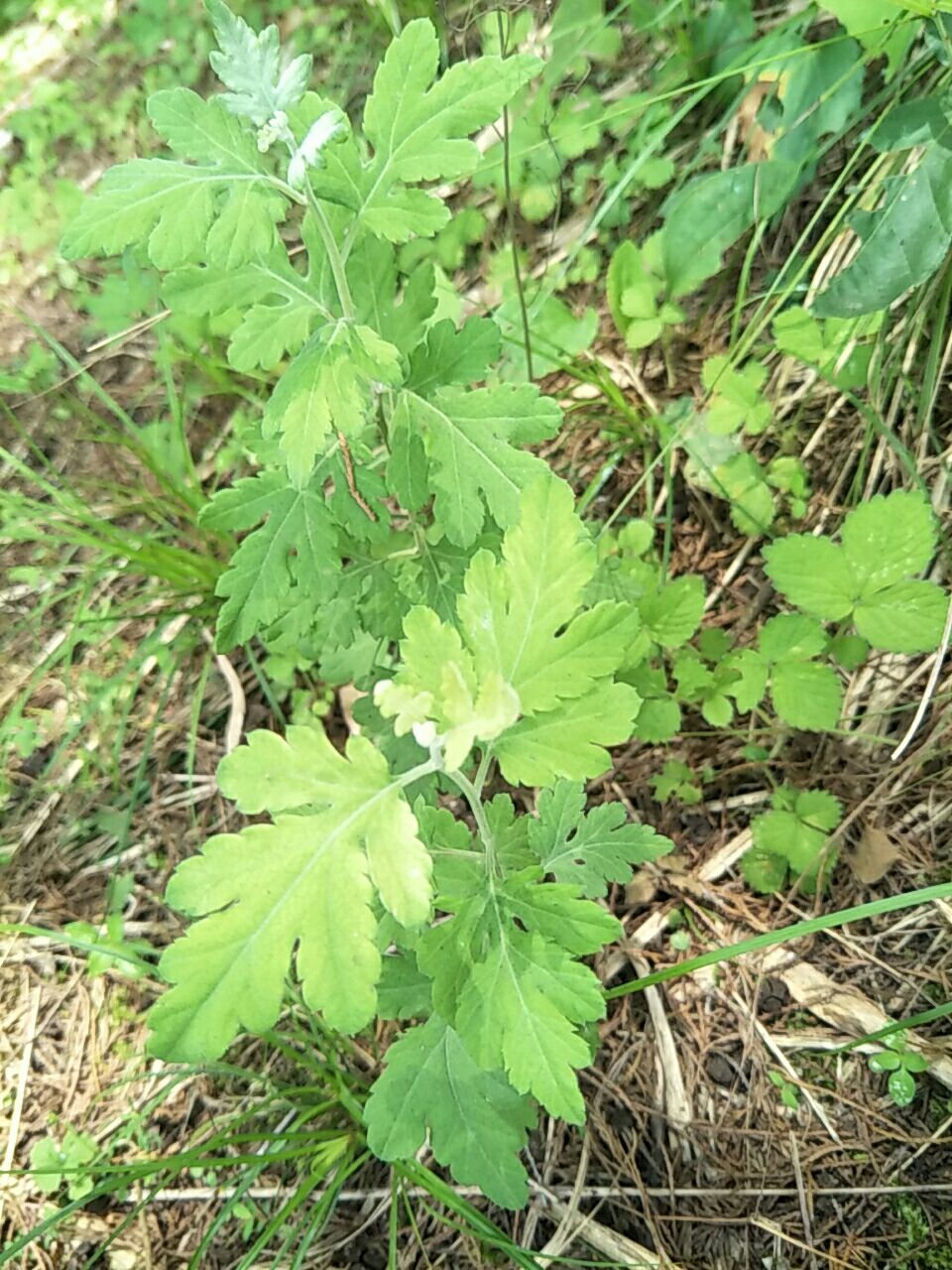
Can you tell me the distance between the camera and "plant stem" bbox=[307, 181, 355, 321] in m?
1.49

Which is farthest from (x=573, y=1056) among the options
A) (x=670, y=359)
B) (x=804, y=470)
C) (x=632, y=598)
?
(x=670, y=359)

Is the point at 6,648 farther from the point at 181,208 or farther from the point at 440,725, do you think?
the point at 440,725

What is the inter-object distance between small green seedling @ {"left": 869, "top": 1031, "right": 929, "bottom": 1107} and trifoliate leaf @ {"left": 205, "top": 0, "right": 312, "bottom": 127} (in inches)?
81.1

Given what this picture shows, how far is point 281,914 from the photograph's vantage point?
46.1 inches

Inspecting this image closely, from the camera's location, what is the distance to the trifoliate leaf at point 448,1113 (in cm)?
158

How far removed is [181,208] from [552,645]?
2.94ft

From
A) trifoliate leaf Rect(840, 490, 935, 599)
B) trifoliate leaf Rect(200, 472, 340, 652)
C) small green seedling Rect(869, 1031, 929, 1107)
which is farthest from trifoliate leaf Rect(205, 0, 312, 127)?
small green seedling Rect(869, 1031, 929, 1107)

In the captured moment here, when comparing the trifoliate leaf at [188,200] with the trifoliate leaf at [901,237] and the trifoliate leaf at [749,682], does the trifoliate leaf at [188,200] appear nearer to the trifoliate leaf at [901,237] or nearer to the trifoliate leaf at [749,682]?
the trifoliate leaf at [901,237]

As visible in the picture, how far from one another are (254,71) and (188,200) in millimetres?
220

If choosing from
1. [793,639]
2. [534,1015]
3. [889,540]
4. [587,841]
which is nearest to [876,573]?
[889,540]

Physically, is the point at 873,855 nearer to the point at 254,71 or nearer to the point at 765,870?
the point at 765,870

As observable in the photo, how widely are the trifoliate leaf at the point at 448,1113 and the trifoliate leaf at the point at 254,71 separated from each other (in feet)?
5.21

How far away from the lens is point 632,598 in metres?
2.13

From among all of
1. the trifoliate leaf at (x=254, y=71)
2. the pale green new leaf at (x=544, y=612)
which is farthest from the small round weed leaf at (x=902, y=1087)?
the trifoliate leaf at (x=254, y=71)
